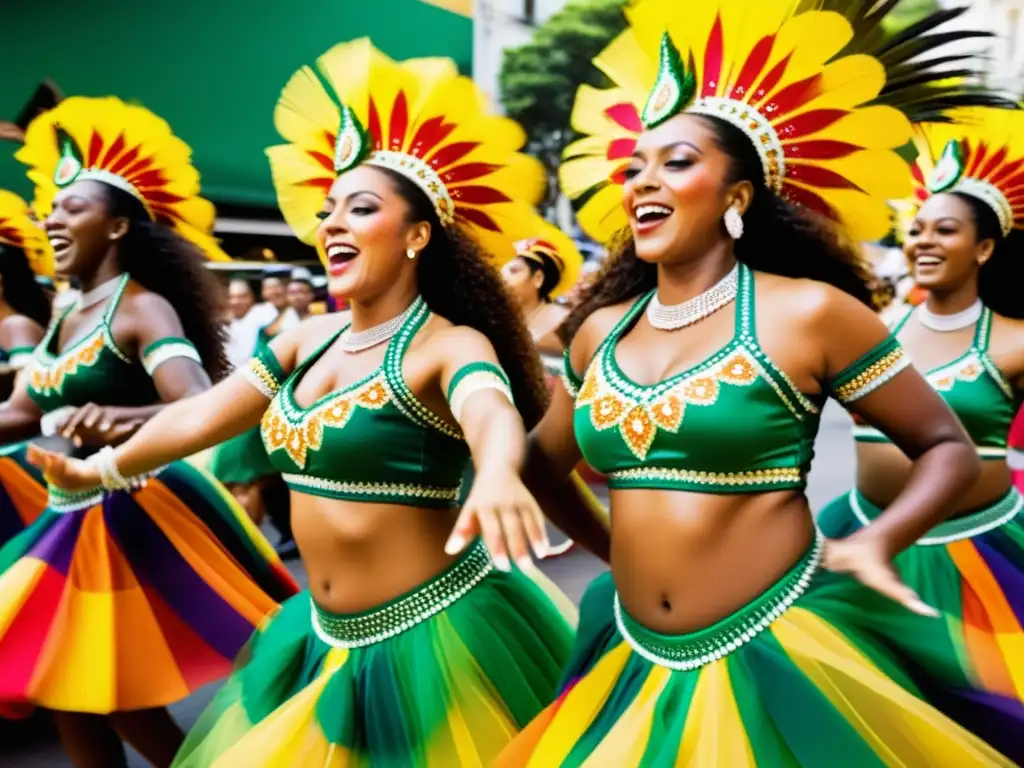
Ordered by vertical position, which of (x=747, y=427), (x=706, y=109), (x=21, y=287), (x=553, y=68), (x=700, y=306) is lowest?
(x=553, y=68)

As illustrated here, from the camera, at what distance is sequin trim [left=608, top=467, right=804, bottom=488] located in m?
2.18

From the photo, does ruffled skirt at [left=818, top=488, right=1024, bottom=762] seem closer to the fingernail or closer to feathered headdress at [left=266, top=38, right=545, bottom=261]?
the fingernail

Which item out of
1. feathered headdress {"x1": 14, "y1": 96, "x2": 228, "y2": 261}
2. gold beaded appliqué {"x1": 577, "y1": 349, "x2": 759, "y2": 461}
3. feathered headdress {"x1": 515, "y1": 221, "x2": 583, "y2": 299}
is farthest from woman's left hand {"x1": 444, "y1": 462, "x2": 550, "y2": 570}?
feathered headdress {"x1": 515, "y1": 221, "x2": 583, "y2": 299}

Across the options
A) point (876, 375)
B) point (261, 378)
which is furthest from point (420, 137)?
point (876, 375)

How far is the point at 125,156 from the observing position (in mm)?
4133

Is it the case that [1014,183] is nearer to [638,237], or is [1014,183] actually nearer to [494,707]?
[638,237]

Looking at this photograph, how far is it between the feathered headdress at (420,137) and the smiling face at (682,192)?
27.3 inches

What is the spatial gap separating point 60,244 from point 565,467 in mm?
2306

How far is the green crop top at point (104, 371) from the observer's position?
3.81 metres

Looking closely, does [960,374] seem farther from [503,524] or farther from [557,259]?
[557,259]

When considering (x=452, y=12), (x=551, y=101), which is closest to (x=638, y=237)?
(x=452, y=12)

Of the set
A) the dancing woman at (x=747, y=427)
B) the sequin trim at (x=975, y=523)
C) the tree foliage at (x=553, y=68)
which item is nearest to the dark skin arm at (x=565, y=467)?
the dancing woman at (x=747, y=427)

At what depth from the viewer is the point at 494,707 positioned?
2598 millimetres

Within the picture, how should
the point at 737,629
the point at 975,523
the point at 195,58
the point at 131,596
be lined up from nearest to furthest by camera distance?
1. the point at 737,629
2. the point at 131,596
3. the point at 975,523
4. the point at 195,58
